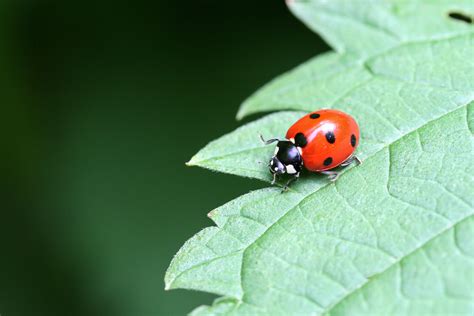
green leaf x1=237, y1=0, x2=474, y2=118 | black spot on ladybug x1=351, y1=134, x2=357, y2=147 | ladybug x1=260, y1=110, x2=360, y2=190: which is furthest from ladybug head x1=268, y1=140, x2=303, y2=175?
green leaf x1=237, y1=0, x2=474, y2=118

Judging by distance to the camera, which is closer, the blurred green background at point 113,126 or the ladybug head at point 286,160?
the ladybug head at point 286,160

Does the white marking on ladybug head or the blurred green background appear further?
the blurred green background

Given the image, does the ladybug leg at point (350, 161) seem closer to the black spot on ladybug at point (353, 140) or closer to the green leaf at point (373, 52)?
the black spot on ladybug at point (353, 140)

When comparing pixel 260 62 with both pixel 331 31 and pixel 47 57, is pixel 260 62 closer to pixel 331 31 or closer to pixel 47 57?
pixel 331 31

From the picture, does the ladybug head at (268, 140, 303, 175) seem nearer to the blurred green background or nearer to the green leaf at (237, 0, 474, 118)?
the green leaf at (237, 0, 474, 118)

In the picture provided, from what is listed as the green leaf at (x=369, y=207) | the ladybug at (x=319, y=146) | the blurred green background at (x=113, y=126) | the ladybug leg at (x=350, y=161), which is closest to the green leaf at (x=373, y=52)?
the green leaf at (x=369, y=207)

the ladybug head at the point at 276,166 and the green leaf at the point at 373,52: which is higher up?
the green leaf at the point at 373,52
